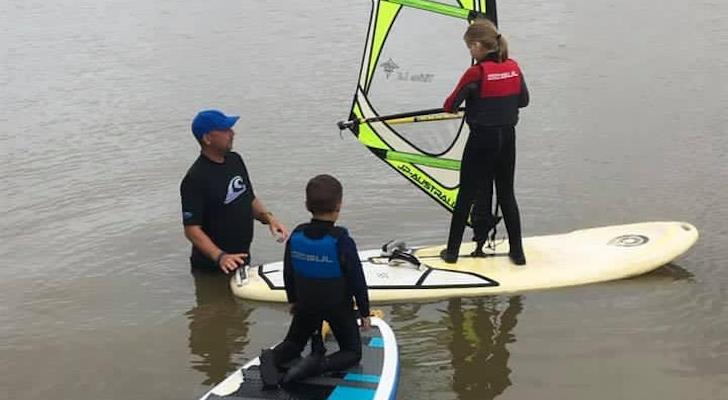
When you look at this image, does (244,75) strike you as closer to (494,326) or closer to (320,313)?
(494,326)

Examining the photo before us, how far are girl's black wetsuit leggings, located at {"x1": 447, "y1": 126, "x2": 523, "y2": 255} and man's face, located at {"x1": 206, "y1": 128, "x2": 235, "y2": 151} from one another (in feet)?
4.94

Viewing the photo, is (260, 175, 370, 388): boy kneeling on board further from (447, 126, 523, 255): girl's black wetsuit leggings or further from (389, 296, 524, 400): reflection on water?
(447, 126, 523, 255): girl's black wetsuit leggings

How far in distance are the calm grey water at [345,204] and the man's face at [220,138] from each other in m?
1.04

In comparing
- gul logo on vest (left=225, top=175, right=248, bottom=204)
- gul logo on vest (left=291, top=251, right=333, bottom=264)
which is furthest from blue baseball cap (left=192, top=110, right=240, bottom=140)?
gul logo on vest (left=291, top=251, right=333, bottom=264)

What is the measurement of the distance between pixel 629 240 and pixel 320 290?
9.83 ft

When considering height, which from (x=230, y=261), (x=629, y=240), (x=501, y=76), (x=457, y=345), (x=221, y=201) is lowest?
(x=457, y=345)

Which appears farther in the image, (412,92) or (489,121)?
(412,92)

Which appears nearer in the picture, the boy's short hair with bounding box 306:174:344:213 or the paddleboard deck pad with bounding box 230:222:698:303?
the boy's short hair with bounding box 306:174:344:213

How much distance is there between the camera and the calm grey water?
464 cm

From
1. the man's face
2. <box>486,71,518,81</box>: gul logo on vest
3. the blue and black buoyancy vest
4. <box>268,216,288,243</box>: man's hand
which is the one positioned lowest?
<box>268,216,288,243</box>: man's hand

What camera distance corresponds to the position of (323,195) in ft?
11.6

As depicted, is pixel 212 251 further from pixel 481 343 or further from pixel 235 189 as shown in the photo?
pixel 481 343

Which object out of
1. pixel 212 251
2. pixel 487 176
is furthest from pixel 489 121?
pixel 212 251

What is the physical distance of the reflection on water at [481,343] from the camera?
14.3 feet
